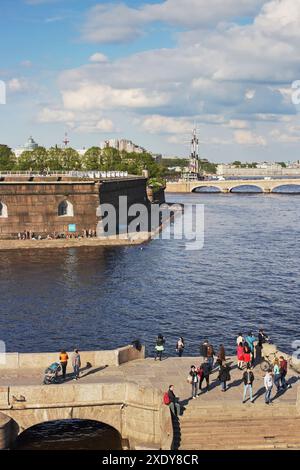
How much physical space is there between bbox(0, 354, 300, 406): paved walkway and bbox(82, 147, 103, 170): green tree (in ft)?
372

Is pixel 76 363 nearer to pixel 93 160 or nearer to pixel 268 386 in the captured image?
pixel 268 386

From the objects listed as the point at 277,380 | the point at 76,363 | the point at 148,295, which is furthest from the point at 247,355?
the point at 148,295

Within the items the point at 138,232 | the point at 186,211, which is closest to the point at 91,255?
the point at 138,232

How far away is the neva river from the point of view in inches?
1487

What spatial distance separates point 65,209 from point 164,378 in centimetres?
5378

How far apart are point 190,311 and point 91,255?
23351 mm

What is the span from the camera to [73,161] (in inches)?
4929

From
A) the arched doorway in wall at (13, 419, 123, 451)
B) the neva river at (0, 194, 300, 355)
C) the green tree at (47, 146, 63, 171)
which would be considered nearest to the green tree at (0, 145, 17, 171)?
the green tree at (47, 146, 63, 171)

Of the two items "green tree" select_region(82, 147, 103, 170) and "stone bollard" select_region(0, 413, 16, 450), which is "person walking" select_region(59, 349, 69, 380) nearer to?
"stone bollard" select_region(0, 413, 16, 450)

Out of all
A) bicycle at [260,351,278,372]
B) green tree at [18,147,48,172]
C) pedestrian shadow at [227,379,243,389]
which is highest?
green tree at [18,147,48,172]

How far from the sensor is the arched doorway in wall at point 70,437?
883 inches

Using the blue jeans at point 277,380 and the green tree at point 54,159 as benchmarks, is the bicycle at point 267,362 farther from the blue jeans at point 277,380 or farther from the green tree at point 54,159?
the green tree at point 54,159
